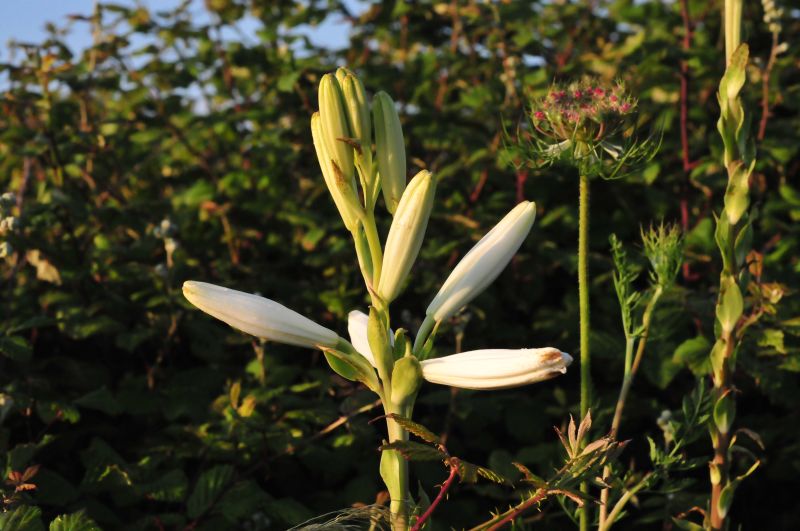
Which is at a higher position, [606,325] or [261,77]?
[261,77]

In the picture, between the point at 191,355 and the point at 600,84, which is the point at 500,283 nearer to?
the point at 191,355

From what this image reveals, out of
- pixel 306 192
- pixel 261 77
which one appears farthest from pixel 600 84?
pixel 261 77

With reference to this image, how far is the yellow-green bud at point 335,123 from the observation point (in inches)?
53.8

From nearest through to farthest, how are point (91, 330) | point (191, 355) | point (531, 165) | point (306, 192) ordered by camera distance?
1. point (531, 165)
2. point (91, 330)
3. point (191, 355)
4. point (306, 192)

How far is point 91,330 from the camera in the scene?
8.60 ft

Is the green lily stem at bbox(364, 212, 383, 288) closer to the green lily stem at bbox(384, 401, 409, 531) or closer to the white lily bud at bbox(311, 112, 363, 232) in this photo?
the white lily bud at bbox(311, 112, 363, 232)

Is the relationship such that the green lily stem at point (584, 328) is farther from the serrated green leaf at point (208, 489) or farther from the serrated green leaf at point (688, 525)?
the serrated green leaf at point (208, 489)

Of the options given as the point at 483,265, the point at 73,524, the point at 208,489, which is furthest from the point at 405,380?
the point at 208,489

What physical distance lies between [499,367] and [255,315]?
1.21 feet

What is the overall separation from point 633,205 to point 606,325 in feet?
1.98

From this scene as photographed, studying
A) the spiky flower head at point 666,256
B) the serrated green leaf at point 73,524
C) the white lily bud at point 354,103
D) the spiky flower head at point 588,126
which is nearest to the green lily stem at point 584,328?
the spiky flower head at point 588,126

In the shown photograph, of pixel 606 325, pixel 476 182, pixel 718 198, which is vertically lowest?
pixel 606 325

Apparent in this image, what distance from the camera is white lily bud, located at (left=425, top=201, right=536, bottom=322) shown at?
1399 millimetres

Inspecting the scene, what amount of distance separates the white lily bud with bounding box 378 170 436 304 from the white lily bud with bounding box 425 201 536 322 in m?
0.07
